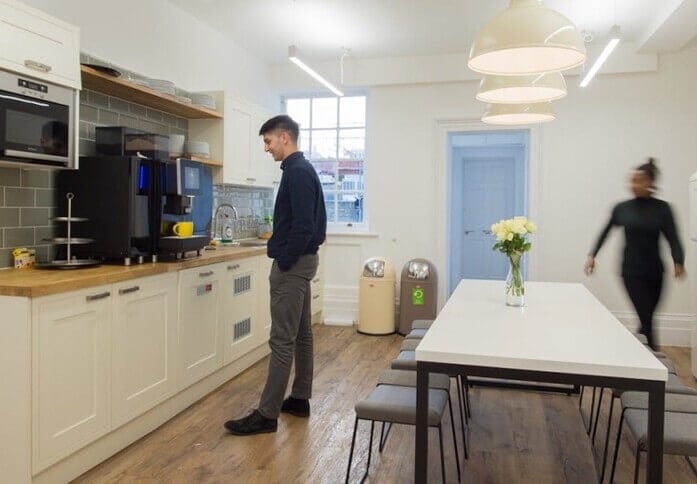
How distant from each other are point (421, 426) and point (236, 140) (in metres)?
3.37

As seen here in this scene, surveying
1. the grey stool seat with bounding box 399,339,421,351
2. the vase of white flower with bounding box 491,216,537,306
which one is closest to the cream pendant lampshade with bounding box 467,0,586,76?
the vase of white flower with bounding box 491,216,537,306

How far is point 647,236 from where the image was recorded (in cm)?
369

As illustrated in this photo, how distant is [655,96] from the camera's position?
534 centimetres

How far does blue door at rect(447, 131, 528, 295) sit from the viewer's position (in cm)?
820

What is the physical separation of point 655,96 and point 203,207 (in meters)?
4.29

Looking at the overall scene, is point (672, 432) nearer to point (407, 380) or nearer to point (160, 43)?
point (407, 380)

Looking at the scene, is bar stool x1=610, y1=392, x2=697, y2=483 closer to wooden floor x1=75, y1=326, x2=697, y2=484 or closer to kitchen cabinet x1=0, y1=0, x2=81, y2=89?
wooden floor x1=75, y1=326, x2=697, y2=484

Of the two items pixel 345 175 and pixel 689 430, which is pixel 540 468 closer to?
pixel 689 430

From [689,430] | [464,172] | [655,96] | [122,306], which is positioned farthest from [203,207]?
[464,172]

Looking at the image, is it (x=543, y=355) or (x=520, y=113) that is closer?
(x=543, y=355)

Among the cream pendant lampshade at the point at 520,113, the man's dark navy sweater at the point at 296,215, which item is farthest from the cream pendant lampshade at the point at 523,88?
the man's dark navy sweater at the point at 296,215

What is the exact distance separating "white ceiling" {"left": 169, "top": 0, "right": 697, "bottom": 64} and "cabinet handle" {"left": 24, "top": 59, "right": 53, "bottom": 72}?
1963 millimetres

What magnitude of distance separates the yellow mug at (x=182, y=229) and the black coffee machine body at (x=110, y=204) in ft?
0.77

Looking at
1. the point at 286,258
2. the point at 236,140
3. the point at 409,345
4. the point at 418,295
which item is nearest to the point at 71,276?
the point at 286,258
